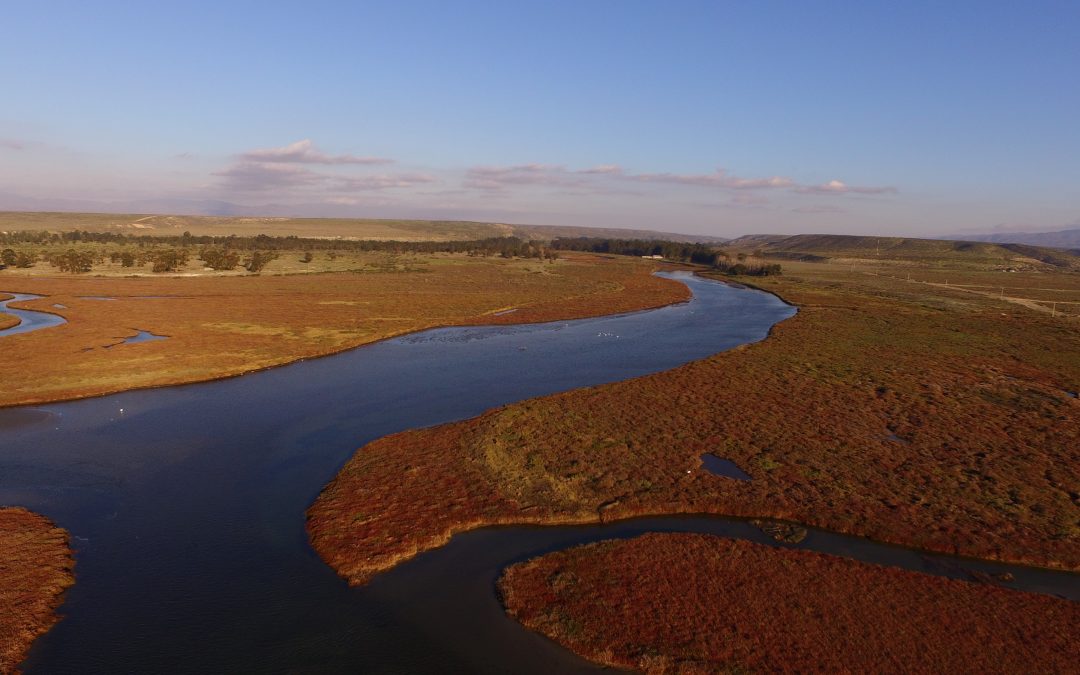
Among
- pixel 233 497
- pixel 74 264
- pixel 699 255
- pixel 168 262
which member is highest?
pixel 699 255

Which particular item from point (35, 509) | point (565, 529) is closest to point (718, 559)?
point (565, 529)

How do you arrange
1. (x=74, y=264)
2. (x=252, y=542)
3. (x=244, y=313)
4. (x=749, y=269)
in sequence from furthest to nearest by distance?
(x=749, y=269)
(x=74, y=264)
(x=244, y=313)
(x=252, y=542)

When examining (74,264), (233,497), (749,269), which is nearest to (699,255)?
(749,269)

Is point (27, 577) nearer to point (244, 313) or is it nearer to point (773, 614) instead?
point (773, 614)

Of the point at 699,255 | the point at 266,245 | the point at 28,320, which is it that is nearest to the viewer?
→ the point at 28,320

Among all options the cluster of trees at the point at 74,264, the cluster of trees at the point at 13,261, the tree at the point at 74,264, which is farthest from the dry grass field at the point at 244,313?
the cluster of trees at the point at 13,261

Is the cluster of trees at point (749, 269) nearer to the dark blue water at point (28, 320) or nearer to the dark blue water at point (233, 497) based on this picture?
the dark blue water at point (233, 497)
